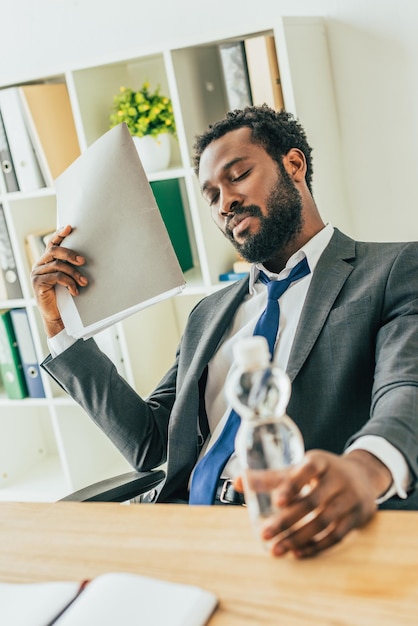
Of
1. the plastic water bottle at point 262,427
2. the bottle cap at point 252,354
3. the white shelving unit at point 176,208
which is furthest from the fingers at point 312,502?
the white shelving unit at point 176,208

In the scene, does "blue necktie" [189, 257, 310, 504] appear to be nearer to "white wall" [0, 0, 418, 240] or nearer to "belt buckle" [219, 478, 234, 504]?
"belt buckle" [219, 478, 234, 504]

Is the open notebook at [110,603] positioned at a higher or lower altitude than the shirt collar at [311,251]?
lower

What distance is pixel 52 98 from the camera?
2.69 m

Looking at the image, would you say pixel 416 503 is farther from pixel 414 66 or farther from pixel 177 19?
pixel 177 19

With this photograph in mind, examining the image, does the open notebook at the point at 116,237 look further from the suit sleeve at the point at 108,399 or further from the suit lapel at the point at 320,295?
the suit lapel at the point at 320,295

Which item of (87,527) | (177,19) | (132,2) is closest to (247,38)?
(177,19)

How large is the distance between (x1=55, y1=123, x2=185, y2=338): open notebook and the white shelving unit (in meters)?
0.82

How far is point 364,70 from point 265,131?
2.47 ft

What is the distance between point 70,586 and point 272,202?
3.44 feet

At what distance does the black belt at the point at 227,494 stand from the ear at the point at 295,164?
714 millimetres

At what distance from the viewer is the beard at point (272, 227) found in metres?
1.74

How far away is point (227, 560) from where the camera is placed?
90 cm

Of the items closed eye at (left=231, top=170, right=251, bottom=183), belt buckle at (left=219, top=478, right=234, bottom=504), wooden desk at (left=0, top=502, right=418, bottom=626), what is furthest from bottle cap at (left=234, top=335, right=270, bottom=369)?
closed eye at (left=231, top=170, right=251, bottom=183)

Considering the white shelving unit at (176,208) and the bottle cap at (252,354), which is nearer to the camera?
the bottle cap at (252,354)
